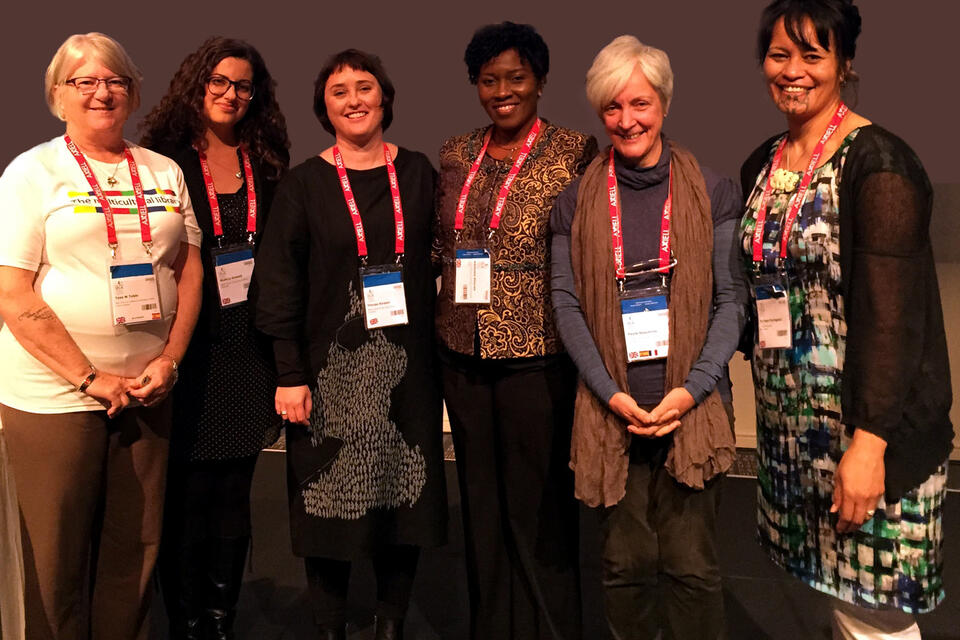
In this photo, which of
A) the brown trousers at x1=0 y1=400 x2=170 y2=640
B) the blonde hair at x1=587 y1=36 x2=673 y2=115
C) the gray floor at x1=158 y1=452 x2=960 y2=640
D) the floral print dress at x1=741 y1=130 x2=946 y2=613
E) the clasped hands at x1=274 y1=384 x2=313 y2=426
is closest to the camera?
the floral print dress at x1=741 y1=130 x2=946 y2=613

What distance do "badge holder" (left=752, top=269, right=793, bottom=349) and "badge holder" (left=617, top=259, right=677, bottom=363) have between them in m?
0.20

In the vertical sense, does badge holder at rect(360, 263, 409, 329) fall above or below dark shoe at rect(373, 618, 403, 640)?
above

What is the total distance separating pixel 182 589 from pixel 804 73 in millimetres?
2142

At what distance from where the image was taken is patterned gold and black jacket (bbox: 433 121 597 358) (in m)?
2.22

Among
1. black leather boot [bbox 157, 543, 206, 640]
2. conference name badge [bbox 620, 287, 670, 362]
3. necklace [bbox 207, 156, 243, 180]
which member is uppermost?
necklace [bbox 207, 156, 243, 180]

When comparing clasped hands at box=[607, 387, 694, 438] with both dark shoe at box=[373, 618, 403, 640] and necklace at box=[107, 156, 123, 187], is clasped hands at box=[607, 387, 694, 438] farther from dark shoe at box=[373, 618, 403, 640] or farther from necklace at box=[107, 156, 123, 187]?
necklace at box=[107, 156, 123, 187]

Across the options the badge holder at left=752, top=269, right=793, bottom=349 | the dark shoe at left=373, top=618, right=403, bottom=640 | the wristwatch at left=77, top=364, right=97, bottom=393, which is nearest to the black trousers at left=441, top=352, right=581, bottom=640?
the dark shoe at left=373, top=618, right=403, bottom=640

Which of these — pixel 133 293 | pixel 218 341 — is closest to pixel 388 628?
pixel 218 341

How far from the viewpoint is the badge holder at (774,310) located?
191 cm

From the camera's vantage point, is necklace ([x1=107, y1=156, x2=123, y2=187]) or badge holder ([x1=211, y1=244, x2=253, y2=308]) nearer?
necklace ([x1=107, y1=156, x2=123, y2=187])

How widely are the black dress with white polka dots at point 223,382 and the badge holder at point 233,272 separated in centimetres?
2

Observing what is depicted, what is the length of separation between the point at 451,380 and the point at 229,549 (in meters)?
0.86

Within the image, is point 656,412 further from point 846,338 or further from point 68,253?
point 68,253

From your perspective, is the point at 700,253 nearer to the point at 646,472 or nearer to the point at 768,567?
the point at 646,472
